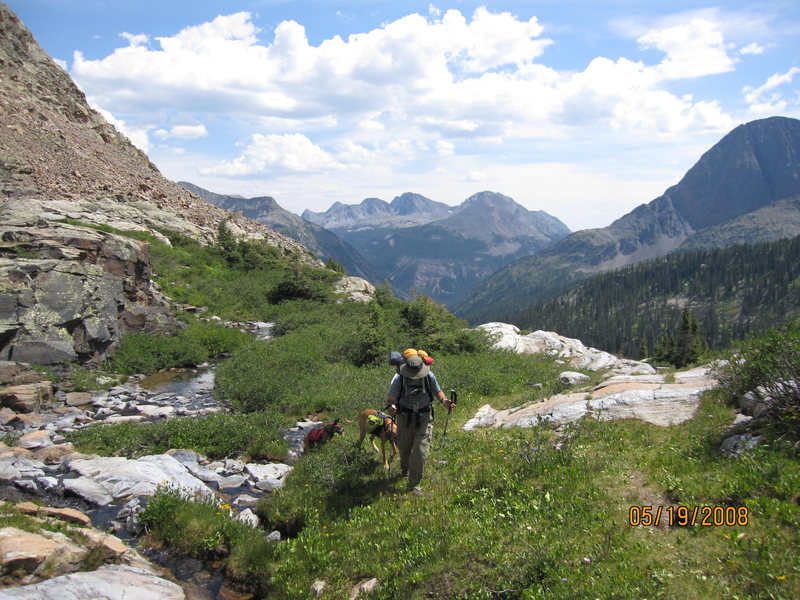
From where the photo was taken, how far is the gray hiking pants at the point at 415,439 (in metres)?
9.72

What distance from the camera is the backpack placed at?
9641 mm

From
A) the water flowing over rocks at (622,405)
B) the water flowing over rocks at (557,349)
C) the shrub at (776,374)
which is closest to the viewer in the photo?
the shrub at (776,374)

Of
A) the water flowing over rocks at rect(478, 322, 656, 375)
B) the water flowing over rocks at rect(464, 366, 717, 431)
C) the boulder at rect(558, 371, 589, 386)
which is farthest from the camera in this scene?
the water flowing over rocks at rect(478, 322, 656, 375)

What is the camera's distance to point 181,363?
24078mm

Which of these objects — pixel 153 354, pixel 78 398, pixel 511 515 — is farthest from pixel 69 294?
pixel 511 515

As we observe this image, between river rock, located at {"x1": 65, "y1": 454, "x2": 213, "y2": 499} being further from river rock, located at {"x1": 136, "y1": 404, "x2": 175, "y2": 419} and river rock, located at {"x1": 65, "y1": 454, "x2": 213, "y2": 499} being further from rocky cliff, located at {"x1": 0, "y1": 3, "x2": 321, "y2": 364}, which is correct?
rocky cliff, located at {"x1": 0, "y1": 3, "x2": 321, "y2": 364}

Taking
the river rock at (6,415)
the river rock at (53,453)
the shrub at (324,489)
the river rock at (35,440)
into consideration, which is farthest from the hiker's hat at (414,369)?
the river rock at (6,415)

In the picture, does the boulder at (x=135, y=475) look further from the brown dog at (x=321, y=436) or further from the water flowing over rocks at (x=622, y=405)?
A: the water flowing over rocks at (x=622, y=405)

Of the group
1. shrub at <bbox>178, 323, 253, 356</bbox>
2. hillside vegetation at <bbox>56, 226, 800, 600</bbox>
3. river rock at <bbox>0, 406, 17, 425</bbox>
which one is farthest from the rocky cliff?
hillside vegetation at <bbox>56, 226, 800, 600</bbox>

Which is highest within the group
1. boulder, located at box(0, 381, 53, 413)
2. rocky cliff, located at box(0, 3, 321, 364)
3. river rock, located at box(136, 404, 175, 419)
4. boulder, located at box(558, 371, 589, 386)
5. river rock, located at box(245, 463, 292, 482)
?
rocky cliff, located at box(0, 3, 321, 364)

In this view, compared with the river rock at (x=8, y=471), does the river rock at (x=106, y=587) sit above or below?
below

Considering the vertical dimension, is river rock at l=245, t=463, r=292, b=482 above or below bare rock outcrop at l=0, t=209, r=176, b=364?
below

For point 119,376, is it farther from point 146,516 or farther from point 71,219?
point 71,219

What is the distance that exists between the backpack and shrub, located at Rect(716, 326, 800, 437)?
20.8ft
